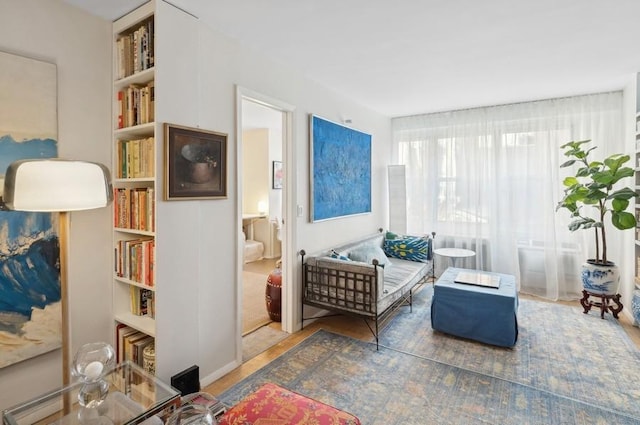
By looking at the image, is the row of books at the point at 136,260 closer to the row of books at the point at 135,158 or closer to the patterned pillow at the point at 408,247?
the row of books at the point at 135,158

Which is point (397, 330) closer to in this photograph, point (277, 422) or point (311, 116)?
point (277, 422)

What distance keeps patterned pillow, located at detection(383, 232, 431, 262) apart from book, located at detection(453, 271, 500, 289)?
0.84 meters

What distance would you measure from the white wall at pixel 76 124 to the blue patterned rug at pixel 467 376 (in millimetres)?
1066

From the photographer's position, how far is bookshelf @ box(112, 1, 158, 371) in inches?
81.6

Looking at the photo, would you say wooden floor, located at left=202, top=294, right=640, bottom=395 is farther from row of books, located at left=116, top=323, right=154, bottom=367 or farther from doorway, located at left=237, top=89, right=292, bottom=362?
doorway, located at left=237, top=89, right=292, bottom=362

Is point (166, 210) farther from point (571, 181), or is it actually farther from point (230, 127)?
point (571, 181)

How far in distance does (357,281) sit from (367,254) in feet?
2.68

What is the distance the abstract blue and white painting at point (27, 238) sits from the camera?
1793 mm

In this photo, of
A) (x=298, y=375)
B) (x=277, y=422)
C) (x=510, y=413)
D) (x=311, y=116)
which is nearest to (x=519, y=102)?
(x=311, y=116)

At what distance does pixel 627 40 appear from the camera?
2.60m

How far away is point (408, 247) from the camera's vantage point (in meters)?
4.49

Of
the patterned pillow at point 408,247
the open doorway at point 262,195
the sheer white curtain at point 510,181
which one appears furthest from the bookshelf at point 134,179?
the sheer white curtain at point 510,181

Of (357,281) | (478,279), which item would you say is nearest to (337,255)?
(357,281)

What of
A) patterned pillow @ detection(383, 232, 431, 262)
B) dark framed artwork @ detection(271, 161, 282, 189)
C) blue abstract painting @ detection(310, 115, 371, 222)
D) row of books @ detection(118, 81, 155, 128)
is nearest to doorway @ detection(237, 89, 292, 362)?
dark framed artwork @ detection(271, 161, 282, 189)
